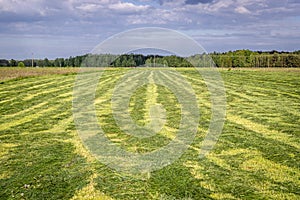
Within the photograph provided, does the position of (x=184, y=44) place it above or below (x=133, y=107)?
above

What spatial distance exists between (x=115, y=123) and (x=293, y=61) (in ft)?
246

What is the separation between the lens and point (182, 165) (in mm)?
6312

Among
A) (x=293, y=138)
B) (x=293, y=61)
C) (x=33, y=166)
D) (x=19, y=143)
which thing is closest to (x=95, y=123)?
(x=19, y=143)

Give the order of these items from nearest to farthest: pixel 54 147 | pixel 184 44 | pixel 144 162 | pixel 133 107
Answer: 1. pixel 144 162
2. pixel 54 147
3. pixel 184 44
4. pixel 133 107

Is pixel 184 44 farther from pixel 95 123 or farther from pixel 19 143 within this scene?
pixel 19 143

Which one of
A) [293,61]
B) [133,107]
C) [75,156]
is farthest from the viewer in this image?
[293,61]

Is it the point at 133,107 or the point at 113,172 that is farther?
the point at 133,107

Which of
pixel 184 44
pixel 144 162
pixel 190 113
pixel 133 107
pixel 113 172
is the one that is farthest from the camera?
pixel 133 107

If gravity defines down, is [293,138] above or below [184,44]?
below

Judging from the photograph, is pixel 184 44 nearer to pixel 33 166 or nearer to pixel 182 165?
pixel 182 165

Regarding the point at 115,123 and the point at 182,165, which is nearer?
the point at 182,165

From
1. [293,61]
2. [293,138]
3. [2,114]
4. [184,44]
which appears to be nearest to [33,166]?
[184,44]

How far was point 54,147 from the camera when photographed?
766 centimetres

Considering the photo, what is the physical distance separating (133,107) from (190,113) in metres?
2.64
